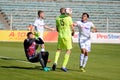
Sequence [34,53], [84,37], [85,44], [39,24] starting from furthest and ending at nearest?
[39,24]
[84,37]
[85,44]
[34,53]

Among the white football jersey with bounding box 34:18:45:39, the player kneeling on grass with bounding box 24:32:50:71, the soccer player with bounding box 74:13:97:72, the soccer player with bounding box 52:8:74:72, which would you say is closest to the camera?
the player kneeling on grass with bounding box 24:32:50:71

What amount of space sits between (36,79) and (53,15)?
37034mm

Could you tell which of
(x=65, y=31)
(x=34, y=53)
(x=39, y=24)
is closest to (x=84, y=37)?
(x=65, y=31)

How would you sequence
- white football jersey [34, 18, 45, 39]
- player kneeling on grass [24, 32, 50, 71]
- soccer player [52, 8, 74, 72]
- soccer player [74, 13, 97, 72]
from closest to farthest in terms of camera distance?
player kneeling on grass [24, 32, 50, 71]
soccer player [52, 8, 74, 72]
soccer player [74, 13, 97, 72]
white football jersey [34, 18, 45, 39]

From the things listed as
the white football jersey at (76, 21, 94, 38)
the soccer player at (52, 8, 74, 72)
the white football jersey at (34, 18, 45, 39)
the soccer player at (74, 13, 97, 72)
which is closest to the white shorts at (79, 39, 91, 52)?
the soccer player at (74, 13, 97, 72)

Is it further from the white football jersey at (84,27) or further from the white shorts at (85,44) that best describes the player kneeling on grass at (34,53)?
the white football jersey at (84,27)

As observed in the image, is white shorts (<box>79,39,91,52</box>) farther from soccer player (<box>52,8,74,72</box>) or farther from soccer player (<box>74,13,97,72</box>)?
soccer player (<box>52,8,74,72</box>)

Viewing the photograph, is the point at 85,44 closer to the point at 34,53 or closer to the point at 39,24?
the point at 34,53

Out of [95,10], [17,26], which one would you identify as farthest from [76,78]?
[95,10]

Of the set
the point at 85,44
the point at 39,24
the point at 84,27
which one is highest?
the point at 84,27

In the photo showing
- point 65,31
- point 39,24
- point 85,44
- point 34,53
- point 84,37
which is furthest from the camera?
point 39,24

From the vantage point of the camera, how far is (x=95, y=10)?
49.3m

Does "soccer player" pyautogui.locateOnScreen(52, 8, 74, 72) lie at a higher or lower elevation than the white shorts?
higher

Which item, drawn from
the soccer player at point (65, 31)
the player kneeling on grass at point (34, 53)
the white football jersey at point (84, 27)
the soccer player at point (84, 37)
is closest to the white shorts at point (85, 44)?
the soccer player at point (84, 37)
